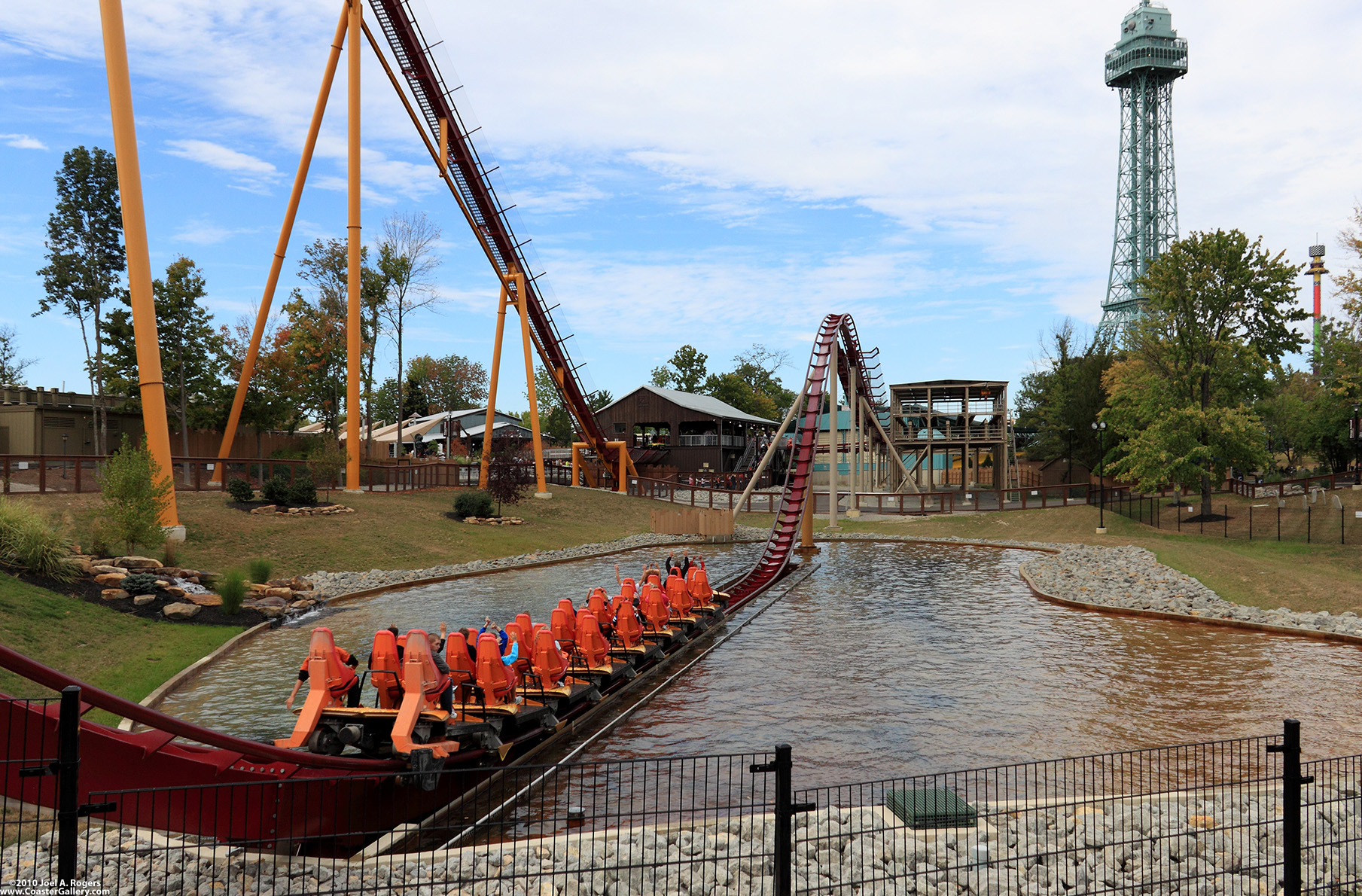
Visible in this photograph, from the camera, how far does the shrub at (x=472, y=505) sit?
34312 millimetres

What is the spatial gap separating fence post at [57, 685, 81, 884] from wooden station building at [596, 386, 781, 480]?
6182 centimetres

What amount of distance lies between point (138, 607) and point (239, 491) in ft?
40.6

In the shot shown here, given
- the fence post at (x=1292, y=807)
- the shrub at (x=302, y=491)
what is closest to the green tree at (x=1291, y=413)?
the shrub at (x=302, y=491)

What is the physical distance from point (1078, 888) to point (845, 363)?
39759 mm

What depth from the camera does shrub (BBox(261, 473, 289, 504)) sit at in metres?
28.5

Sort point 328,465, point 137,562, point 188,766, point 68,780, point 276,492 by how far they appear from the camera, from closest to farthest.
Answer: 1. point 68,780
2. point 188,766
3. point 137,562
4. point 276,492
5. point 328,465

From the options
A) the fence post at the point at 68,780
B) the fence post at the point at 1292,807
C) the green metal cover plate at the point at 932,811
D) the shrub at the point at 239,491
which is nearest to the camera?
the fence post at the point at 68,780

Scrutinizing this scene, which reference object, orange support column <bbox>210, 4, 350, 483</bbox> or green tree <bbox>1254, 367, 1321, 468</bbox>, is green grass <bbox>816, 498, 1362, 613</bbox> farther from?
orange support column <bbox>210, 4, 350, 483</bbox>

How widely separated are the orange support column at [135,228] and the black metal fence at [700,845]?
55.7ft

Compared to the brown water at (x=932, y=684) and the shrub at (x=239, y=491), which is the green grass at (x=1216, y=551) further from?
the shrub at (x=239, y=491)

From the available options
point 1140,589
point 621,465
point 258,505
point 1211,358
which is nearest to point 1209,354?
point 1211,358

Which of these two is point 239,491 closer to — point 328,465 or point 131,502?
point 328,465

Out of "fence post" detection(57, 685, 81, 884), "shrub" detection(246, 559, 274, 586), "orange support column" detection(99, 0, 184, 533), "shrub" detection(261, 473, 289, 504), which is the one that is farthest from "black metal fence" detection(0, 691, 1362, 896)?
"shrub" detection(261, 473, 289, 504)

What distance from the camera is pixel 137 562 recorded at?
18172mm
